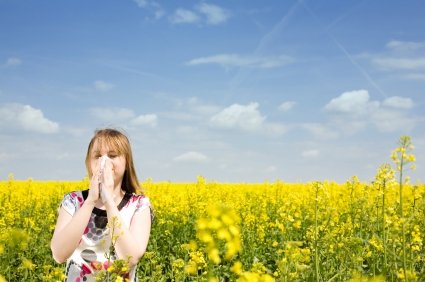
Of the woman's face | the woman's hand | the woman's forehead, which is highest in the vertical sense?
the woman's forehead

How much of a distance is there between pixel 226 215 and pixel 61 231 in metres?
1.91

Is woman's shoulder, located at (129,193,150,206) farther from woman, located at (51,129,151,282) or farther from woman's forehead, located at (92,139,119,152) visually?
woman's forehead, located at (92,139,119,152)

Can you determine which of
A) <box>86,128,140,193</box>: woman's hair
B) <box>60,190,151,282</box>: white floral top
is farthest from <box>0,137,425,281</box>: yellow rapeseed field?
<box>86,128,140,193</box>: woman's hair

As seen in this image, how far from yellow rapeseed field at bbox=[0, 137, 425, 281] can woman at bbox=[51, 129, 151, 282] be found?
0.20m

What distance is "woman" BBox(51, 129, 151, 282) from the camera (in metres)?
2.89

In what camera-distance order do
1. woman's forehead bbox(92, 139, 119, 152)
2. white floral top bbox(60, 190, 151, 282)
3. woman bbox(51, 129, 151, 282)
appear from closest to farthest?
woman bbox(51, 129, 151, 282) → white floral top bbox(60, 190, 151, 282) → woman's forehead bbox(92, 139, 119, 152)

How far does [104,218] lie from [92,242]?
0.52 feet

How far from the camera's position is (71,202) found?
3.30 meters

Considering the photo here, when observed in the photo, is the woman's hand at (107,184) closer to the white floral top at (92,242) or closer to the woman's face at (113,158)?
the woman's face at (113,158)

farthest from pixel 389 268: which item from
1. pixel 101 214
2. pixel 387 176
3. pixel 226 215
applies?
pixel 226 215

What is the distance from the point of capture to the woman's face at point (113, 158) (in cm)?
329

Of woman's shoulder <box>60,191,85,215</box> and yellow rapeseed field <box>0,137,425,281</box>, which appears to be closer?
yellow rapeseed field <box>0,137,425,281</box>

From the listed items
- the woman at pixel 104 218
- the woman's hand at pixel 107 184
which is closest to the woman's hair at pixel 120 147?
the woman at pixel 104 218

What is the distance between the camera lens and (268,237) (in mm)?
8102
